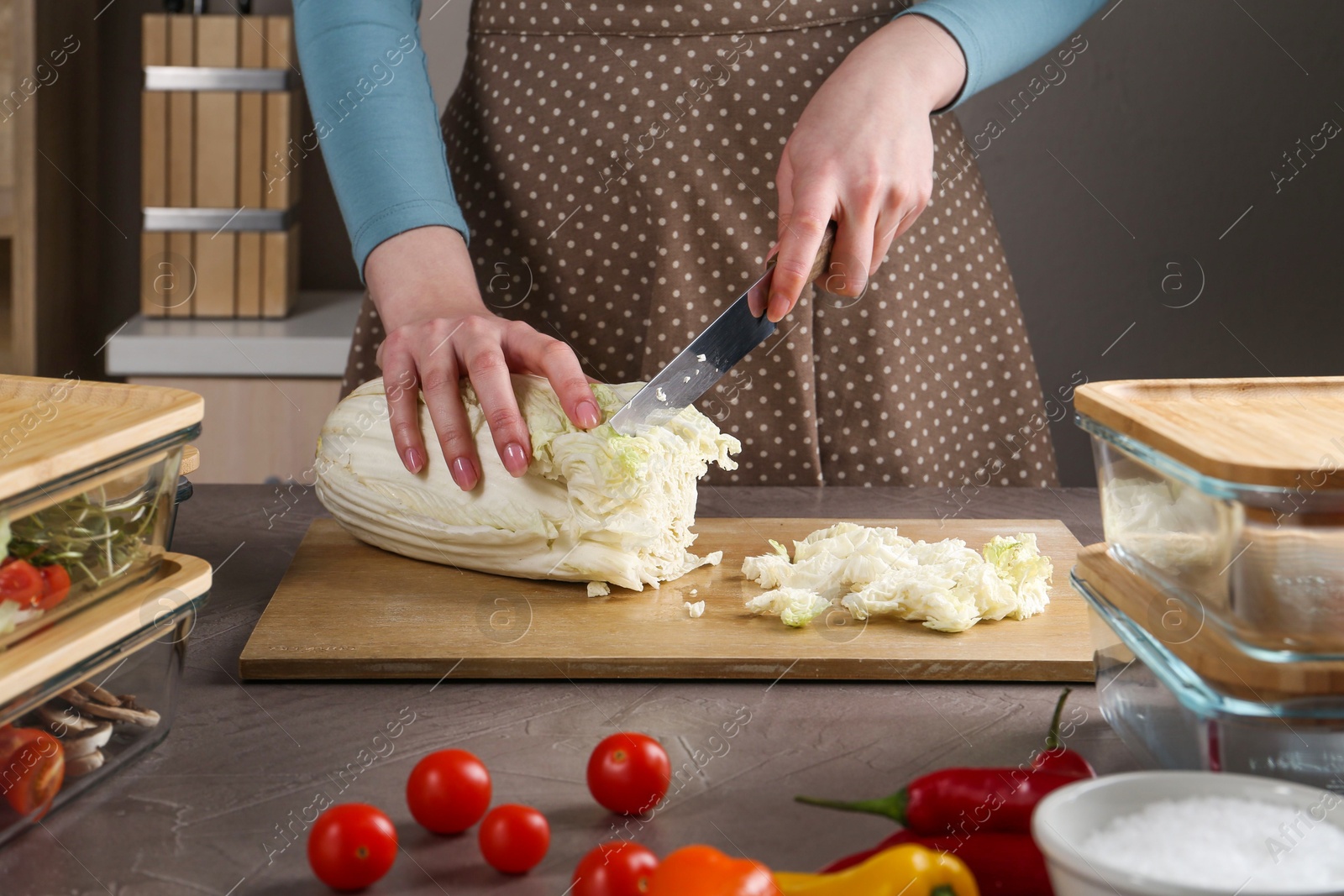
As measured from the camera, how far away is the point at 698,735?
0.92 metres

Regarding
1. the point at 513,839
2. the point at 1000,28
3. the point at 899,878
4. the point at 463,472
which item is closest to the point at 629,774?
the point at 513,839

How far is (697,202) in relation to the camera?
164 cm

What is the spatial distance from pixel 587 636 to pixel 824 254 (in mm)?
535

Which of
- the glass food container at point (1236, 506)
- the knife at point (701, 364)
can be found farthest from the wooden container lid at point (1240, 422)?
the knife at point (701, 364)

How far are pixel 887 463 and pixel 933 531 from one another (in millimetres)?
319

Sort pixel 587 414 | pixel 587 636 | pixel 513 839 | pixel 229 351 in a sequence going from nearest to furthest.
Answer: pixel 513 839
pixel 587 636
pixel 587 414
pixel 229 351

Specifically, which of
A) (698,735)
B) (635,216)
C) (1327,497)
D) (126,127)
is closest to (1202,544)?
(1327,497)

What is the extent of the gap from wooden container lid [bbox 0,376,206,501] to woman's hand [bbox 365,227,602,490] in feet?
1.29

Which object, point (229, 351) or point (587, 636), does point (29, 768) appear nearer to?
point (587, 636)


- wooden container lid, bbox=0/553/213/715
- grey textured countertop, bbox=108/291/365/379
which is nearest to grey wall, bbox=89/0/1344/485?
grey textured countertop, bbox=108/291/365/379

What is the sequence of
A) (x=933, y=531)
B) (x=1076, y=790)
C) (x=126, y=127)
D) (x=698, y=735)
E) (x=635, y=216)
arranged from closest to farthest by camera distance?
1. (x=1076, y=790)
2. (x=698, y=735)
3. (x=933, y=531)
4. (x=635, y=216)
5. (x=126, y=127)

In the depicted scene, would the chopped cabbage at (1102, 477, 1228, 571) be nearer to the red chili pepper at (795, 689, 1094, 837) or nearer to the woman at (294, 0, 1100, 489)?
the red chili pepper at (795, 689, 1094, 837)

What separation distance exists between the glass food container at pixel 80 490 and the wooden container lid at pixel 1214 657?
70 cm

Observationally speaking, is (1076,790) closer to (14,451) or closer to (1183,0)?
(14,451)
